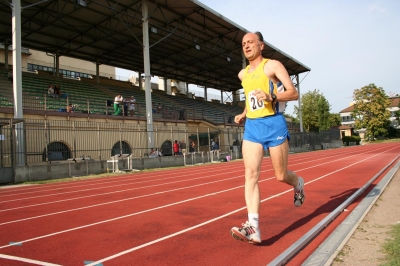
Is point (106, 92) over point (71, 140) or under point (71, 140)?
over

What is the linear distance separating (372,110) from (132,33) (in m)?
50.2

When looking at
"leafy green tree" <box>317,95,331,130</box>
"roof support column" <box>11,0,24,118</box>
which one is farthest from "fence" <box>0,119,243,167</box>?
"leafy green tree" <box>317,95,331,130</box>

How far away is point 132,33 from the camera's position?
20.9 m

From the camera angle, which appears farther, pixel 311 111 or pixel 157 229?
pixel 311 111

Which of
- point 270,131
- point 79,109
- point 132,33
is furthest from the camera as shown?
point 132,33

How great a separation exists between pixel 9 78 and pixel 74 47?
937 cm

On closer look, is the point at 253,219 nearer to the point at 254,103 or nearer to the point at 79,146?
the point at 254,103

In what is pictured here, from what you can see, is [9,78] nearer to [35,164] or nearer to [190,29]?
[35,164]

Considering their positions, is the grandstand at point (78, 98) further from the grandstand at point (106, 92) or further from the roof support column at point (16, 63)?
the roof support column at point (16, 63)

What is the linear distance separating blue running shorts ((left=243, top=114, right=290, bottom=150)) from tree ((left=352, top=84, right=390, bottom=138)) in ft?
199

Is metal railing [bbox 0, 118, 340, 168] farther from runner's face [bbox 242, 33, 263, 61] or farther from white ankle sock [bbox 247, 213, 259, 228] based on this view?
white ankle sock [bbox 247, 213, 259, 228]

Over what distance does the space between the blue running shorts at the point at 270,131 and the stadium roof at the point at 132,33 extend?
16.7m

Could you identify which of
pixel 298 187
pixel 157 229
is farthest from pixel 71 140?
pixel 298 187

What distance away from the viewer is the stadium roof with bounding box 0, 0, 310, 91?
70.8ft
